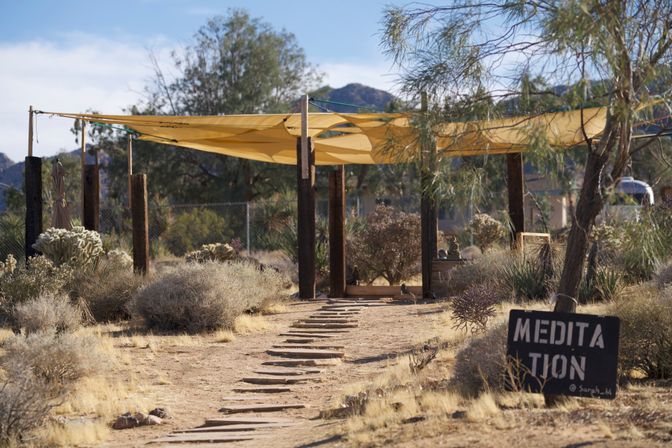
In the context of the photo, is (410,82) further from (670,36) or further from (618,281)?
(618,281)

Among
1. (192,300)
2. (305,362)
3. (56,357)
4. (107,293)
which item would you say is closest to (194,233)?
(107,293)

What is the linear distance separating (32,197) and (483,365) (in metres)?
11.8

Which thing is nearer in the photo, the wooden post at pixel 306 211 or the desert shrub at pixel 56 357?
the desert shrub at pixel 56 357

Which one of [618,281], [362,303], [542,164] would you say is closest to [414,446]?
[542,164]

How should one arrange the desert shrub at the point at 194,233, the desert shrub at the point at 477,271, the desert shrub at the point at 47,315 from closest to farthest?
the desert shrub at the point at 47,315, the desert shrub at the point at 477,271, the desert shrub at the point at 194,233

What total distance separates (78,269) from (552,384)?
11.3m

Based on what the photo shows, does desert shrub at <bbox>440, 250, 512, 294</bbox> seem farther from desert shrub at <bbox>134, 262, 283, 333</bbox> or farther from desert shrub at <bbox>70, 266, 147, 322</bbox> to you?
desert shrub at <bbox>70, 266, 147, 322</bbox>

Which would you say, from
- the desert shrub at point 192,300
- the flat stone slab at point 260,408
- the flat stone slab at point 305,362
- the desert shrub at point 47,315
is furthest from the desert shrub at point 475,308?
the desert shrub at point 47,315

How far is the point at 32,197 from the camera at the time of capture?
18109 millimetres

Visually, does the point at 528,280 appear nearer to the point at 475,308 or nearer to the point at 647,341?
the point at 475,308

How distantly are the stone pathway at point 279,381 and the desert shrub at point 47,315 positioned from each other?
3.16 meters

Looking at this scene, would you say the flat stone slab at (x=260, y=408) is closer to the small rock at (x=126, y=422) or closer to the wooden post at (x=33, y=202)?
the small rock at (x=126, y=422)

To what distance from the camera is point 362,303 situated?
17531 mm

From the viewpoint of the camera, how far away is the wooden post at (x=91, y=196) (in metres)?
19.3
